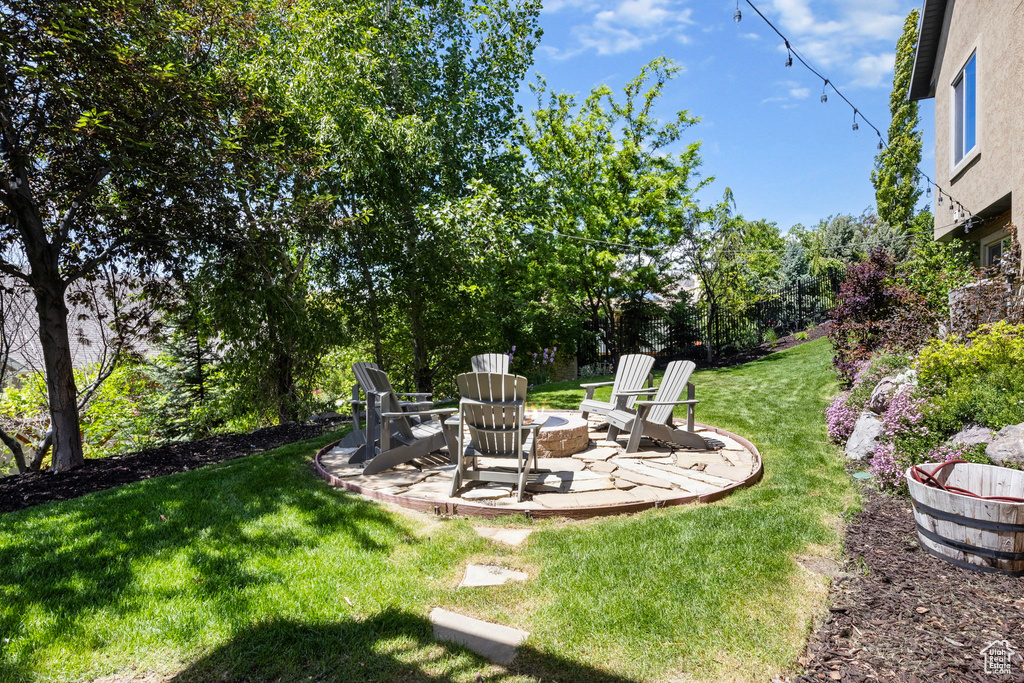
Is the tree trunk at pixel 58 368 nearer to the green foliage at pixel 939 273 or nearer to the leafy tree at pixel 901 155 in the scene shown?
the green foliage at pixel 939 273

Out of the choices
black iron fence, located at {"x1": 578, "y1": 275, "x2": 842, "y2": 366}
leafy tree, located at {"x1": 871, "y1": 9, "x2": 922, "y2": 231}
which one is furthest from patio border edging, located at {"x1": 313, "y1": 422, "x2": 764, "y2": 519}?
leafy tree, located at {"x1": 871, "y1": 9, "x2": 922, "y2": 231}

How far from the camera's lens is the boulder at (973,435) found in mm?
3924

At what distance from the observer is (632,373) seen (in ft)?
21.4

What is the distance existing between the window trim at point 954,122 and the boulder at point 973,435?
18.5 ft

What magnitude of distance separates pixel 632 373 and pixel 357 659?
15.7 ft

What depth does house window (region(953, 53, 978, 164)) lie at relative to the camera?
796 cm

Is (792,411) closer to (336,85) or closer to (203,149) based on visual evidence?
(203,149)

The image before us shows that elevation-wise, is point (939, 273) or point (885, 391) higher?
point (939, 273)

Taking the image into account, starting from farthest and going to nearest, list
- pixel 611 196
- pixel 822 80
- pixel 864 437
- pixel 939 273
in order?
A: pixel 611 196, pixel 939 273, pixel 822 80, pixel 864 437

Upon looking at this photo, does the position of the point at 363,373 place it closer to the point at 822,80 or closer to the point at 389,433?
the point at 389,433

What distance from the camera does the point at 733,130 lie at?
9.82 m

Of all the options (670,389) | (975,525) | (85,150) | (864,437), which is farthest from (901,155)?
(85,150)

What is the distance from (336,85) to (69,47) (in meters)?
5.02

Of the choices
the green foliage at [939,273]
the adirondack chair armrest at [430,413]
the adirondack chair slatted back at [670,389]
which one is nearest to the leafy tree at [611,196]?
the green foliage at [939,273]
